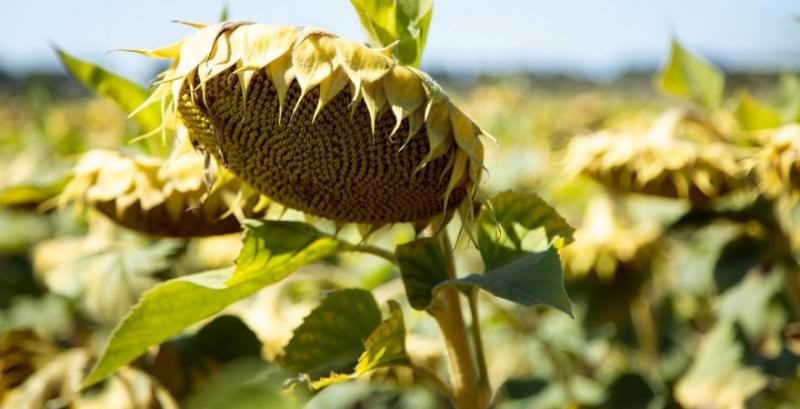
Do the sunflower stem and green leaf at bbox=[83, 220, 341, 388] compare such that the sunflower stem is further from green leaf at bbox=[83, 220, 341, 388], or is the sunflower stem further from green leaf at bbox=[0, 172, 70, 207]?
green leaf at bbox=[0, 172, 70, 207]

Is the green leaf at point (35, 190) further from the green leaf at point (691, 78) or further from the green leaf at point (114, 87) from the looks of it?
the green leaf at point (691, 78)

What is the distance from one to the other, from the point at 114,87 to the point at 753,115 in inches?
41.9

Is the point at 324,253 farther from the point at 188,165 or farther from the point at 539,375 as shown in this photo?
the point at 539,375

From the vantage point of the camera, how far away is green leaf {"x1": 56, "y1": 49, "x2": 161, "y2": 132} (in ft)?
4.35

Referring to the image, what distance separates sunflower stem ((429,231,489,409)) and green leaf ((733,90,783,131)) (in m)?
0.80

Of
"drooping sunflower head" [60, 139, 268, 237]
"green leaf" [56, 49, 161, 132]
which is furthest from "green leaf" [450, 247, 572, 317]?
"green leaf" [56, 49, 161, 132]

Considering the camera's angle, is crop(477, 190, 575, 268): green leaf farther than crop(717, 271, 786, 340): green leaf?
No

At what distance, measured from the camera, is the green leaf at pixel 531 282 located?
84cm

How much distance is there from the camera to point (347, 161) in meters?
0.96

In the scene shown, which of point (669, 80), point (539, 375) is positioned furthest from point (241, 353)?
point (669, 80)

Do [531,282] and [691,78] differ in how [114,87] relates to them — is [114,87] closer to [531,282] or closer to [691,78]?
[531,282]

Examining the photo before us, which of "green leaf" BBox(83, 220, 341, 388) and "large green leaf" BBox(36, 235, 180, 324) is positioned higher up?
"green leaf" BBox(83, 220, 341, 388)

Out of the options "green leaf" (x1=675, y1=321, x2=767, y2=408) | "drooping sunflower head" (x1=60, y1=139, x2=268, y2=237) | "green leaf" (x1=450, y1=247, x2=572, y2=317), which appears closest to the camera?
"green leaf" (x1=450, y1=247, x2=572, y2=317)

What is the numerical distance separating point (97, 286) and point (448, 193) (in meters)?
0.84
